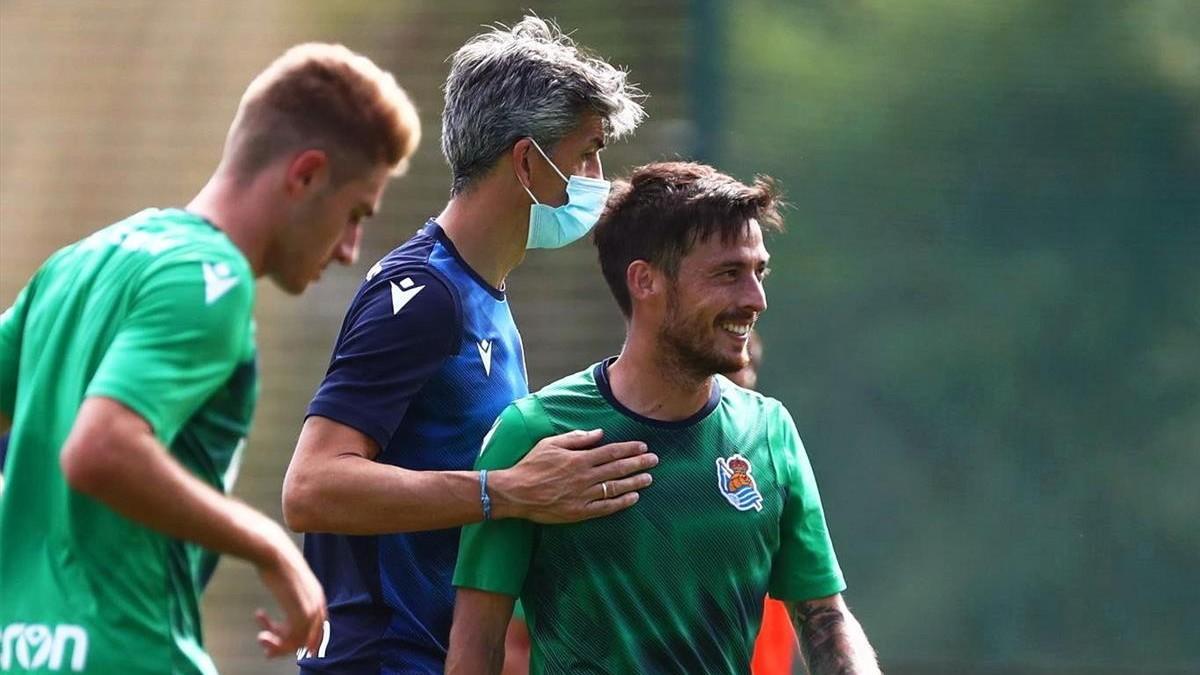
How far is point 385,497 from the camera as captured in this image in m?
3.39

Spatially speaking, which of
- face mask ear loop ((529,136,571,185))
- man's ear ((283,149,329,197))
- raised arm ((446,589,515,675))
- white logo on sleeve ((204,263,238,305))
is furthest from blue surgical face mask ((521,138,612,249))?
white logo on sleeve ((204,263,238,305))

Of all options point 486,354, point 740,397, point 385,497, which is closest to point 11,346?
point 385,497

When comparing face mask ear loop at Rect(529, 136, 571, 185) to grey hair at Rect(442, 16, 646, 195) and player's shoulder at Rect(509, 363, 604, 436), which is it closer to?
grey hair at Rect(442, 16, 646, 195)

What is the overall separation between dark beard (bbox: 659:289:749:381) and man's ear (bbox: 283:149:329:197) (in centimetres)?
103

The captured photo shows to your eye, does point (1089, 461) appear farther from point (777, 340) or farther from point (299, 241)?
point (299, 241)

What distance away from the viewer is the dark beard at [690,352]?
355 centimetres

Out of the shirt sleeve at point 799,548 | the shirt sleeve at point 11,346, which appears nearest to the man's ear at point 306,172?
the shirt sleeve at point 11,346

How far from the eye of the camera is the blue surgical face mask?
3.88 metres

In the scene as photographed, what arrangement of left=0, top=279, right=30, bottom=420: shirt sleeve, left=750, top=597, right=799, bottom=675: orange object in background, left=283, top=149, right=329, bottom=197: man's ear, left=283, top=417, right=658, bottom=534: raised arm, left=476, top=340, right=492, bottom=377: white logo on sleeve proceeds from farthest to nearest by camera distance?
1. left=750, top=597, right=799, bottom=675: orange object in background
2. left=476, top=340, right=492, bottom=377: white logo on sleeve
3. left=283, top=417, right=658, bottom=534: raised arm
4. left=0, top=279, right=30, bottom=420: shirt sleeve
5. left=283, top=149, right=329, bottom=197: man's ear

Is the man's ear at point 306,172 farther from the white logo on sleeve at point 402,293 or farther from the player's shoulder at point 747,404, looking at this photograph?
the player's shoulder at point 747,404

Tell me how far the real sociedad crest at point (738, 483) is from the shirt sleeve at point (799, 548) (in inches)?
3.3

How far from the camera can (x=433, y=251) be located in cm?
371

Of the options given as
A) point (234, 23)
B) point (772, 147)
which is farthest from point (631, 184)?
point (234, 23)

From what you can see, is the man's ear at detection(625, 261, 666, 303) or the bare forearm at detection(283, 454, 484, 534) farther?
the man's ear at detection(625, 261, 666, 303)
